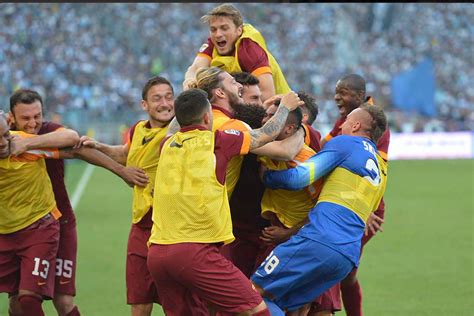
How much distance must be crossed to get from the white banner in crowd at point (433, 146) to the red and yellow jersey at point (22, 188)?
2750 centimetres

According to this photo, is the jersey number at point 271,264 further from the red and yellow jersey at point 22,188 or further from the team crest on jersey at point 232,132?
the red and yellow jersey at point 22,188

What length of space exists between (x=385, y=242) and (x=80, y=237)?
5.20 m

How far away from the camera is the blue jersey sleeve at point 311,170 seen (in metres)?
6.55

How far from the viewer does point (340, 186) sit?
6695mm

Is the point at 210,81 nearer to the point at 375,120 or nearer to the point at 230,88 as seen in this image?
the point at 230,88

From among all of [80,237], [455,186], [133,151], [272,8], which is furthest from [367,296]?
[272,8]

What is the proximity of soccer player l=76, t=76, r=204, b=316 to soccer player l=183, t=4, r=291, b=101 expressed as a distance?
0.35 meters

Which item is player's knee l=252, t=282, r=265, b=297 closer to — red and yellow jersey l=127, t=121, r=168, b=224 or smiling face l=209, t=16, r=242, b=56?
red and yellow jersey l=127, t=121, r=168, b=224

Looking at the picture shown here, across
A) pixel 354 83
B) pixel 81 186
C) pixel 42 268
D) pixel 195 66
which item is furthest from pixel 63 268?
pixel 81 186

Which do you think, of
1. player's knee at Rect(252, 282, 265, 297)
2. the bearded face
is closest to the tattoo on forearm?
the bearded face

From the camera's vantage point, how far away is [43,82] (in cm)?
3997

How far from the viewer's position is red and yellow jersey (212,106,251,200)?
6.64m

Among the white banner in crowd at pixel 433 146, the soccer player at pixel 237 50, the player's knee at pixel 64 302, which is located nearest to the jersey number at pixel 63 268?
the player's knee at pixel 64 302

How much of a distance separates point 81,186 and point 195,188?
64.6ft
